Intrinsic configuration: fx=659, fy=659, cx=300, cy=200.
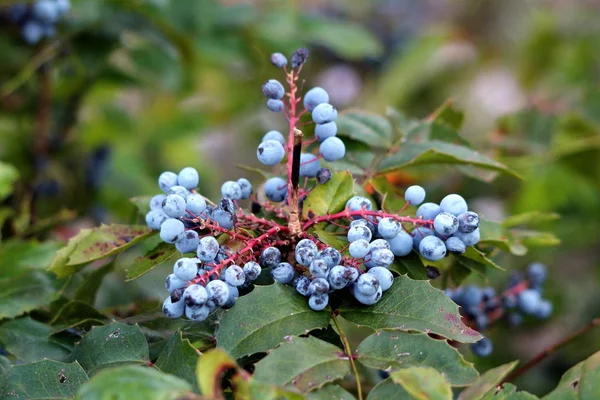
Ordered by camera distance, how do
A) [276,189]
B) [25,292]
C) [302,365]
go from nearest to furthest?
[302,365] → [276,189] → [25,292]

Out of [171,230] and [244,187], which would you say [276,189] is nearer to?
[244,187]

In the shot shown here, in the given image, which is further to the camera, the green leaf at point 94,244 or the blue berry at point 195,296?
the green leaf at point 94,244

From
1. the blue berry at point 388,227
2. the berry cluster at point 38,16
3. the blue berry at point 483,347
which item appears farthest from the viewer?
the berry cluster at point 38,16

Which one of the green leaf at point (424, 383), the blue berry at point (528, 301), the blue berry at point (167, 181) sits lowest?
the blue berry at point (528, 301)

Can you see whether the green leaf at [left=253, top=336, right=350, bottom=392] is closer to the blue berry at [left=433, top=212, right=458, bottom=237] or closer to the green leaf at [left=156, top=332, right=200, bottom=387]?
the green leaf at [left=156, top=332, right=200, bottom=387]

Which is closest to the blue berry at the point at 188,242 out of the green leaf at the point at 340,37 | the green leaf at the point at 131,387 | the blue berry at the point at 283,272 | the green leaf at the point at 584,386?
the blue berry at the point at 283,272

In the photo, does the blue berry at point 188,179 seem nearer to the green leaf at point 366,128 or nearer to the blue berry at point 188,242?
the blue berry at point 188,242

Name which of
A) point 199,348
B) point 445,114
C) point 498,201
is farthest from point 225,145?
point 199,348

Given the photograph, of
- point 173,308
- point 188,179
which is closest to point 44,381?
point 173,308
